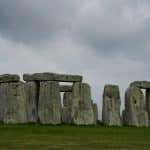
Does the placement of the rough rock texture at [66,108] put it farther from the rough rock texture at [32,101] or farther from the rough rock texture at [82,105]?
the rough rock texture at [32,101]

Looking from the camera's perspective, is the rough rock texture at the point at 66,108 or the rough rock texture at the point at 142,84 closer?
the rough rock texture at the point at 66,108

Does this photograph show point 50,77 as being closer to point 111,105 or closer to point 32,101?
point 32,101

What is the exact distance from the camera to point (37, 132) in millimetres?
28328

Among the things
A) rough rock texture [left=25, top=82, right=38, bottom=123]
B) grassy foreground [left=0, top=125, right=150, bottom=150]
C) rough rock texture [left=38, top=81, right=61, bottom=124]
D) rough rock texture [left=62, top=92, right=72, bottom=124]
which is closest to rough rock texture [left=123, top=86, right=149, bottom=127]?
rough rock texture [left=62, top=92, right=72, bottom=124]

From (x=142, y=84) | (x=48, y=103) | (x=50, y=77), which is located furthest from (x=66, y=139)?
(x=142, y=84)

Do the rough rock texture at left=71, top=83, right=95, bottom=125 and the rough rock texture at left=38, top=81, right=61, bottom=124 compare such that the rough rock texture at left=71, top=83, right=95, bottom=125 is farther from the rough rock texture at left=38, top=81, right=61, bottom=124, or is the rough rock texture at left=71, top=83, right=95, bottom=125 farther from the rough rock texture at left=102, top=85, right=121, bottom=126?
the rough rock texture at left=38, top=81, right=61, bottom=124

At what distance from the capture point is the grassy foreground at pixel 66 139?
21531 millimetres

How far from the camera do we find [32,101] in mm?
36469

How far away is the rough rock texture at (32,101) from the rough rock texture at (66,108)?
81.2 inches

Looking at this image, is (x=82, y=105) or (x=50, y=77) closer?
(x=50, y=77)

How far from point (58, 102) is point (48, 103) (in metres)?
0.66

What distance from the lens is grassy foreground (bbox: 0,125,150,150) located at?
21.5 meters

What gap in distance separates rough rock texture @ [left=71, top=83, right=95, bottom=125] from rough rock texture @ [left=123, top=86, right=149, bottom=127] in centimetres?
250

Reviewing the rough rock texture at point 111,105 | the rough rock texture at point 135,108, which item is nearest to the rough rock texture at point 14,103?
the rough rock texture at point 111,105
